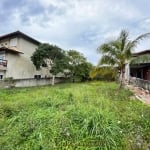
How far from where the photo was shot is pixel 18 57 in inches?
1118

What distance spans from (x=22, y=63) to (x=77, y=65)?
710 centimetres

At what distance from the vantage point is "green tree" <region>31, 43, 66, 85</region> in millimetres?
27500

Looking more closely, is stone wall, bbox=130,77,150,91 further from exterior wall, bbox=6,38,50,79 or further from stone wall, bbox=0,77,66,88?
exterior wall, bbox=6,38,50,79

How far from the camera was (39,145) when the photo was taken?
5.79 meters

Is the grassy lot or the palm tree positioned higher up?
the palm tree

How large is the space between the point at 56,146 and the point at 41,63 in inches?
898

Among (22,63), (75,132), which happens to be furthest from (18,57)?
(75,132)

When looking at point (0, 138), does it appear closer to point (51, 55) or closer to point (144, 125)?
point (144, 125)

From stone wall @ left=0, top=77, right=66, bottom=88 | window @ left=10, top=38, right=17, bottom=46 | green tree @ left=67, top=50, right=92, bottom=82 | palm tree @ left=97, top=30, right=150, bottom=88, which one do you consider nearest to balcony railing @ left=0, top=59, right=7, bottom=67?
stone wall @ left=0, top=77, right=66, bottom=88

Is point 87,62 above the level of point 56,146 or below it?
above

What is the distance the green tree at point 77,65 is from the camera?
30359 millimetres

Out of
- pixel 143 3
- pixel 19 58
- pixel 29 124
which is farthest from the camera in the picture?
pixel 19 58

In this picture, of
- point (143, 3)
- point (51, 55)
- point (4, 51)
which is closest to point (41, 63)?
point (51, 55)

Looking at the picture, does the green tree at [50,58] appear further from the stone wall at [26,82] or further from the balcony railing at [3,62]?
the balcony railing at [3,62]
